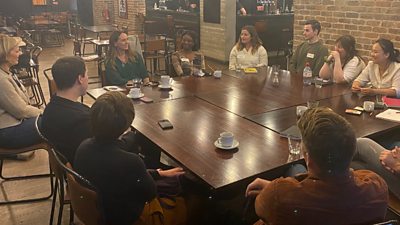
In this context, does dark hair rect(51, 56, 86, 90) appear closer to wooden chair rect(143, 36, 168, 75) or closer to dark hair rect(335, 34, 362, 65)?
dark hair rect(335, 34, 362, 65)

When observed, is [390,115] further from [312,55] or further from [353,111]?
[312,55]

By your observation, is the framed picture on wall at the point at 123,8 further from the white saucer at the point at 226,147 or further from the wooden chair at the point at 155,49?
the white saucer at the point at 226,147

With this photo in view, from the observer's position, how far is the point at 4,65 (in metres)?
3.31

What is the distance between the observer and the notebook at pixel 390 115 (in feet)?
8.54

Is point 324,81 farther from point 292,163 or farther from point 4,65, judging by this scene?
point 4,65

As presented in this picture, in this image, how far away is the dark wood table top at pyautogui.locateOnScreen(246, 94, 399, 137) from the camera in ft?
8.00

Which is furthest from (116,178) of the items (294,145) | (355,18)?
(355,18)

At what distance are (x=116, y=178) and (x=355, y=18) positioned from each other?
13.7ft

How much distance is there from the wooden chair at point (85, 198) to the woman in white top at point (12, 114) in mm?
1332

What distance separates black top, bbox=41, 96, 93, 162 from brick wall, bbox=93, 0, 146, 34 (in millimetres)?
9233

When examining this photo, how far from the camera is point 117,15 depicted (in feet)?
41.9

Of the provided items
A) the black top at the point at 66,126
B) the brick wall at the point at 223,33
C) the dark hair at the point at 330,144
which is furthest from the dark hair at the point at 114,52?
the brick wall at the point at 223,33

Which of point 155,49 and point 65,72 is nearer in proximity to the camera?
point 65,72

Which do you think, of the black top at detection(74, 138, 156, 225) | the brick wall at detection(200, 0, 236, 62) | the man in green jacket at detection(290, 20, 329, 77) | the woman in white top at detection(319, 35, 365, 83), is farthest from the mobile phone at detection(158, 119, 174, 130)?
the brick wall at detection(200, 0, 236, 62)
